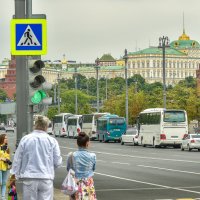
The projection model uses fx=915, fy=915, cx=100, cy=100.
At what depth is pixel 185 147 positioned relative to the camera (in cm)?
5797

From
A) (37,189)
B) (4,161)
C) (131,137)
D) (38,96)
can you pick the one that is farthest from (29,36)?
(131,137)

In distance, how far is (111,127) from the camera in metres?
81.4

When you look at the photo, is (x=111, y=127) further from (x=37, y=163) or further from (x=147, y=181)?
(x=37, y=163)

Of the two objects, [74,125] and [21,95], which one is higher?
[21,95]

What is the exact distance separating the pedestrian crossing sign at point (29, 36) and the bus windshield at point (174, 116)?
46082mm

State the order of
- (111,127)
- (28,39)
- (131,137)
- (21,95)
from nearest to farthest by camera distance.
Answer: (28,39) < (21,95) < (131,137) < (111,127)

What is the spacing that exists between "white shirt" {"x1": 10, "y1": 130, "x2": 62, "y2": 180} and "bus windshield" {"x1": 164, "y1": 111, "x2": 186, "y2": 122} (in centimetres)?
5041

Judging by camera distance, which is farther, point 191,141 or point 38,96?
point 191,141

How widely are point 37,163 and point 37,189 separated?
35 centimetres

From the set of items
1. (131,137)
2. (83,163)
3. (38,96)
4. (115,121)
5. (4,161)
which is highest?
(38,96)

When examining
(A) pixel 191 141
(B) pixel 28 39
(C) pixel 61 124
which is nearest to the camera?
(B) pixel 28 39

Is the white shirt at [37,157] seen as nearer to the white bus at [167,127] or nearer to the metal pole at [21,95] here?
the metal pole at [21,95]

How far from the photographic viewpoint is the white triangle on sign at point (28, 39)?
16.8 m

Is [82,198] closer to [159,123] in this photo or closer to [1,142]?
[1,142]
